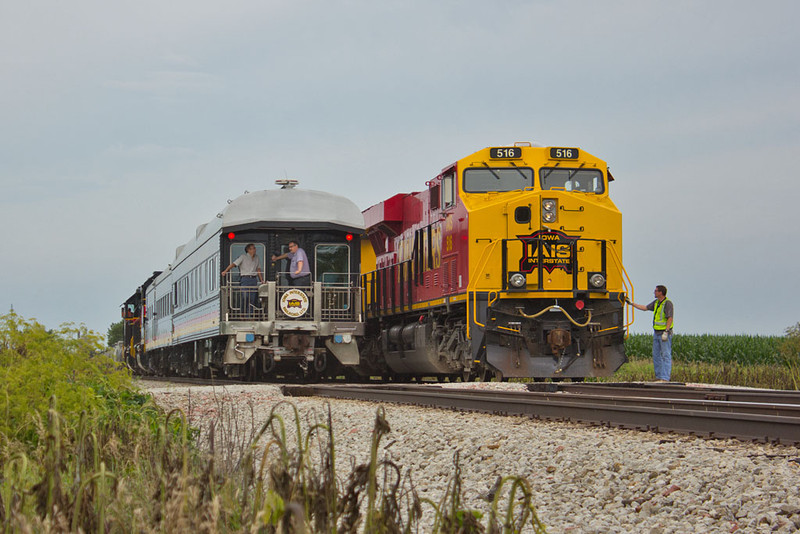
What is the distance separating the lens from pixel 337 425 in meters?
8.43

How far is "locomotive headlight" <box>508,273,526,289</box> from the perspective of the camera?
14.4 metres

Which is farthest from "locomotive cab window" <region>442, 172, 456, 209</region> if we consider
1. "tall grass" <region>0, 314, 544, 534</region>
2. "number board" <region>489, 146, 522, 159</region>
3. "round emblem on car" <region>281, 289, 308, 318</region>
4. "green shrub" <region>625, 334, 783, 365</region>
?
"green shrub" <region>625, 334, 783, 365</region>

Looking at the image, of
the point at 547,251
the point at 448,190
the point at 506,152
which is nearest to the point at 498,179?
the point at 506,152

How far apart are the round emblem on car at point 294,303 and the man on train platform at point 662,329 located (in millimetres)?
5578

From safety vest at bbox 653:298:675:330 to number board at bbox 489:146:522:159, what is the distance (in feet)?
11.5

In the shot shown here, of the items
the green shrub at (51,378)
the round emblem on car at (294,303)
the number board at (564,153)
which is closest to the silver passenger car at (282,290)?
the round emblem on car at (294,303)

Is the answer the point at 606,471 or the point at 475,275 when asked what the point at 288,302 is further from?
the point at 606,471

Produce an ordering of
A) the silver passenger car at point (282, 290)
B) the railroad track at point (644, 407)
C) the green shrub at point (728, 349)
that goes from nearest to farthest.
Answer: the railroad track at point (644, 407)
the silver passenger car at point (282, 290)
the green shrub at point (728, 349)

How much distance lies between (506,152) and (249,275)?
494 cm

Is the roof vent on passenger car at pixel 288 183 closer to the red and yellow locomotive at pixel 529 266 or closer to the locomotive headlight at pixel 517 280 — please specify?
the red and yellow locomotive at pixel 529 266

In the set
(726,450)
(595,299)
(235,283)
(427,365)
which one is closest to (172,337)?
(235,283)

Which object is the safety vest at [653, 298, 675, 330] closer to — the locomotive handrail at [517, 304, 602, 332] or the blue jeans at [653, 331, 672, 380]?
the blue jeans at [653, 331, 672, 380]

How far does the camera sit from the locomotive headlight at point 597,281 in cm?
1465

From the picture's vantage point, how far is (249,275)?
1644 centimetres
